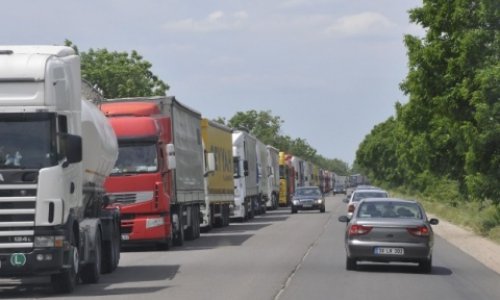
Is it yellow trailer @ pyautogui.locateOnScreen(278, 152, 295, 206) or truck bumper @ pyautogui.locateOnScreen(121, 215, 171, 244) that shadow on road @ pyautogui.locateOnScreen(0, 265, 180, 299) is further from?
yellow trailer @ pyautogui.locateOnScreen(278, 152, 295, 206)

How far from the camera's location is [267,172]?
64688 mm

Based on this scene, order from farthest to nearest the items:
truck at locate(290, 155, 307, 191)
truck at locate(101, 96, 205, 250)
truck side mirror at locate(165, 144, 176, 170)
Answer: truck at locate(290, 155, 307, 191)
truck side mirror at locate(165, 144, 176, 170)
truck at locate(101, 96, 205, 250)

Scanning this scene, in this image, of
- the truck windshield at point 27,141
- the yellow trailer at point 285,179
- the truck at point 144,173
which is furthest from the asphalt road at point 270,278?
the yellow trailer at point 285,179

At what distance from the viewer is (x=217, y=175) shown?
41.7 metres

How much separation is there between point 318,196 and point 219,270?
138 ft

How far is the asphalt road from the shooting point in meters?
17.8

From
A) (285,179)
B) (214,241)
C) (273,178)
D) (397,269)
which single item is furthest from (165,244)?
(285,179)

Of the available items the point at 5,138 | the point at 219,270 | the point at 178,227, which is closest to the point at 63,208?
the point at 5,138

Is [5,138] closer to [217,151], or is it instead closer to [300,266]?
[300,266]

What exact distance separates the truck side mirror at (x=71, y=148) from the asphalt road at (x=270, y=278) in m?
2.08

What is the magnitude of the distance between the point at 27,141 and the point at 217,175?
24506 mm

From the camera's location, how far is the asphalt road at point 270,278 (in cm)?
1780

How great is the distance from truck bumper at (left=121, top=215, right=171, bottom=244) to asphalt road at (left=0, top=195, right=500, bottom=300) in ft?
1.44

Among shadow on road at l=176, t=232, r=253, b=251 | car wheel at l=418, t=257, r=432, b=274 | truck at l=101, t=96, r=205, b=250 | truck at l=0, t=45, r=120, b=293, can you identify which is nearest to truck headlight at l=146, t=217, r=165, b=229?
truck at l=101, t=96, r=205, b=250
